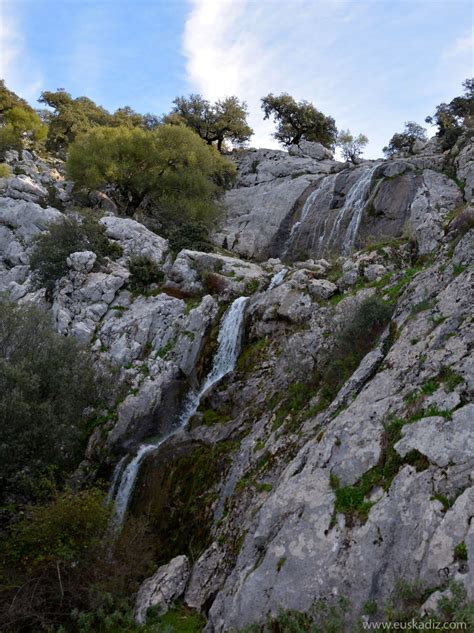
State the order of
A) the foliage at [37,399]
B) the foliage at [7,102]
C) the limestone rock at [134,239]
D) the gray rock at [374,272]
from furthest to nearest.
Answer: the foliage at [7,102] < the limestone rock at [134,239] < the gray rock at [374,272] < the foliage at [37,399]

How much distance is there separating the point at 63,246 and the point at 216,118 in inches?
1178

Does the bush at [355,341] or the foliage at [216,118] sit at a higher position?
the foliage at [216,118]

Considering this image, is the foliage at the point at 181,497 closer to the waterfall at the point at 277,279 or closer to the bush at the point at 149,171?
the waterfall at the point at 277,279

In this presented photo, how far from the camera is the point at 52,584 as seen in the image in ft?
32.6

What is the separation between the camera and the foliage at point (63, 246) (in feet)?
74.8

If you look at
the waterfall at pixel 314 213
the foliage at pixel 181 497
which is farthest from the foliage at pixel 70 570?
the waterfall at pixel 314 213

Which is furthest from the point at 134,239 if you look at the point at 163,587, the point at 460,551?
the point at 460,551

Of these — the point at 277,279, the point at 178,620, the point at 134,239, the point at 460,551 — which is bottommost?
the point at 178,620

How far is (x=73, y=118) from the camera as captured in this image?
4759 centimetres

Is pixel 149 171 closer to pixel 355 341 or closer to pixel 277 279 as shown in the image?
pixel 277 279

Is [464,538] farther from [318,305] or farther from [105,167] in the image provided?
[105,167]

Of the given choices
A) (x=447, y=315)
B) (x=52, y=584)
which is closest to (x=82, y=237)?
(x=52, y=584)

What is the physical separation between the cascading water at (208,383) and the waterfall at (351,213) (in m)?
10.8

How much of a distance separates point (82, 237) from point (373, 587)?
21.6 meters
